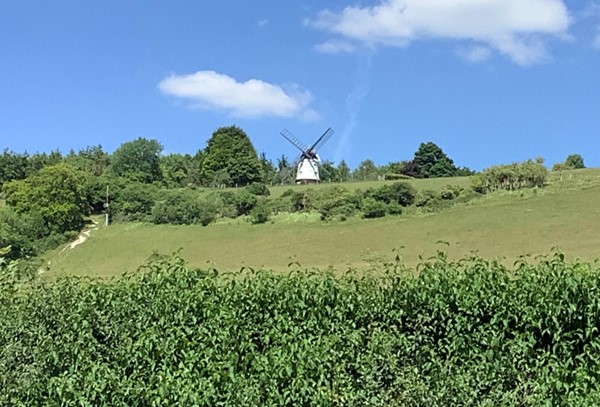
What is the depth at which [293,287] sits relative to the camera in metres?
5.09

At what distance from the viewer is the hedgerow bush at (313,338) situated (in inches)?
180

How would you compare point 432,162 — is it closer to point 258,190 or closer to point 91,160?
point 258,190

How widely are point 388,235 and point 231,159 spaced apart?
3764cm

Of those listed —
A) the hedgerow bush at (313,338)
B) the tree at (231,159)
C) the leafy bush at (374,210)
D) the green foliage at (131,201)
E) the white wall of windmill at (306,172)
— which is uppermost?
the tree at (231,159)

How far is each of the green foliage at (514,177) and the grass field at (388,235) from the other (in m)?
1.06

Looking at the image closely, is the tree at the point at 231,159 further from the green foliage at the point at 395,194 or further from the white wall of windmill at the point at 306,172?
the green foliage at the point at 395,194

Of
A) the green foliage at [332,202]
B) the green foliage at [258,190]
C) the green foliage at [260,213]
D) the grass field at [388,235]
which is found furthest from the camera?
the green foliage at [258,190]

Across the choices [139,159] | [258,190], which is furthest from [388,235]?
[139,159]

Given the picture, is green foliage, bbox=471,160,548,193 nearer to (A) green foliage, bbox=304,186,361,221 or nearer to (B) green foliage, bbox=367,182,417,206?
(B) green foliage, bbox=367,182,417,206

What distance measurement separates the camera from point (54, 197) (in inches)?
1996

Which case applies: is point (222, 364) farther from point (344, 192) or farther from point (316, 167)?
point (316, 167)

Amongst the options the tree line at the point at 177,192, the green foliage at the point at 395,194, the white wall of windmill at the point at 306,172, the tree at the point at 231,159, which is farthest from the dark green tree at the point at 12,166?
the green foliage at the point at 395,194

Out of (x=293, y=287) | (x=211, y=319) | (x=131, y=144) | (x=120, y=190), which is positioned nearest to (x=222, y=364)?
(x=211, y=319)

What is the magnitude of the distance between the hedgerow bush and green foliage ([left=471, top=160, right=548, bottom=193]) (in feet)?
137
